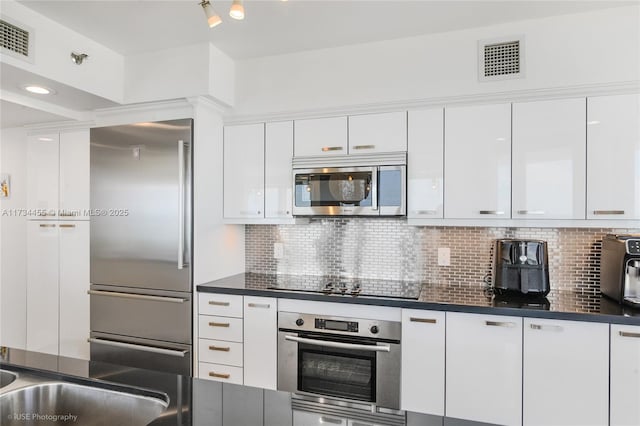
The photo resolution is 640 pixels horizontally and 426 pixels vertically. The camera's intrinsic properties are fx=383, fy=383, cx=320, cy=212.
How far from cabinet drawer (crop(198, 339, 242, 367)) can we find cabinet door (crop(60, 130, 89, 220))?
1.45 meters

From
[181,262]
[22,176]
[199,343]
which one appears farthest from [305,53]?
[22,176]

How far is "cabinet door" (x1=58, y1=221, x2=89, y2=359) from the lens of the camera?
3.05 metres

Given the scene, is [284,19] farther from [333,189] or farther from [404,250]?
[404,250]

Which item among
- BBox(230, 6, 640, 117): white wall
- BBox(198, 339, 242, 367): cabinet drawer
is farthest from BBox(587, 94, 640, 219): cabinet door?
BBox(198, 339, 242, 367): cabinet drawer

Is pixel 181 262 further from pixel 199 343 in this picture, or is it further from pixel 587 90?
pixel 587 90

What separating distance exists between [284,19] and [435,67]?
1.03m

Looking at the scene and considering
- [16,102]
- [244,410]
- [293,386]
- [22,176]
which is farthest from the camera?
[22,176]

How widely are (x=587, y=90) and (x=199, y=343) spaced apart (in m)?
2.95

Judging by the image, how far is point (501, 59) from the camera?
7.90ft

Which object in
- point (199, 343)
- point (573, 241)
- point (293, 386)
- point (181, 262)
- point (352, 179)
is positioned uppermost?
point (352, 179)

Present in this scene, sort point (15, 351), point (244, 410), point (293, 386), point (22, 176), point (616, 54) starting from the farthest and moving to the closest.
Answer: point (22, 176), point (293, 386), point (616, 54), point (15, 351), point (244, 410)

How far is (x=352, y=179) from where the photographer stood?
8.71ft

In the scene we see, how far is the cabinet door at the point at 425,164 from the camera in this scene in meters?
2.53

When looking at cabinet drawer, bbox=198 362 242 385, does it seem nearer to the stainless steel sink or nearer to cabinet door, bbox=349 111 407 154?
the stainless steel sink
